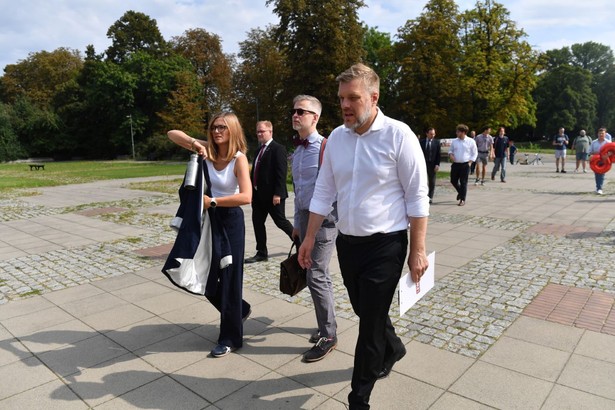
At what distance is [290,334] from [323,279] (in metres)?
0.76

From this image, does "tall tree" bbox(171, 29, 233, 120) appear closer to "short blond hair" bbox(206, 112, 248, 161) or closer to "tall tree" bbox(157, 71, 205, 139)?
"tall tree" bbox(157, 71, 205, 139)

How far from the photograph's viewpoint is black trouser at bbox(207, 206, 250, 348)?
3.64 metres

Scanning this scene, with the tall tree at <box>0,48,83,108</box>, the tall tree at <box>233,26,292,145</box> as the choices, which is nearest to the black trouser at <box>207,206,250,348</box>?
the tall tree at <box>233,26,292,145</box>

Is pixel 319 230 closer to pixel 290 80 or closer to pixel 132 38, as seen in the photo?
pixel 290 80

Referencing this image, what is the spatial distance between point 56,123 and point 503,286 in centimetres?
6227

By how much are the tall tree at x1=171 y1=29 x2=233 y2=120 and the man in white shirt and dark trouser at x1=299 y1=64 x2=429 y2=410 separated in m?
49.5

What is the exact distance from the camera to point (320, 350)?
3.57m

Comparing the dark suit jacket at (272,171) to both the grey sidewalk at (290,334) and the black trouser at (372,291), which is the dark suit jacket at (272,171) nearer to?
the grey sidewalk at (290,334)

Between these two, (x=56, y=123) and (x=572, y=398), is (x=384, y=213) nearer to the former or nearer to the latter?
(x=572, y=398)

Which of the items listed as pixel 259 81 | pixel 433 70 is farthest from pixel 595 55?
pixel 259 81

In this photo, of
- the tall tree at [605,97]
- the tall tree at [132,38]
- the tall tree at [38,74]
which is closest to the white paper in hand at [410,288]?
the tall tree at [132,38]

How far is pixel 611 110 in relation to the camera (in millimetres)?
64312

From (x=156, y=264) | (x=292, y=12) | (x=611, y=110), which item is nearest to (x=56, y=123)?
(x=292, y=12)

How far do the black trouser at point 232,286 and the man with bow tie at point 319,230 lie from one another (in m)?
0.52
